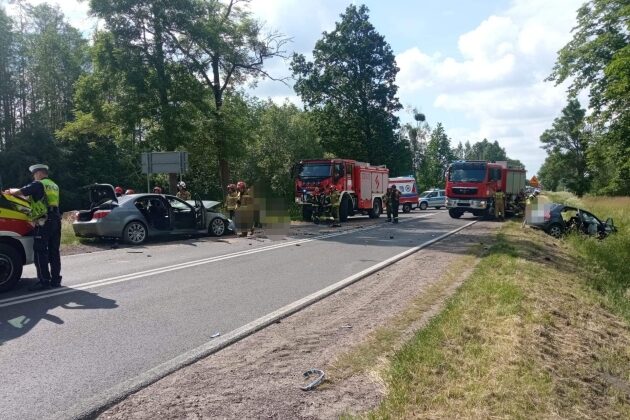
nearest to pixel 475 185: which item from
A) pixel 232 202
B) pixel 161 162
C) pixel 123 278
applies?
pixel 232 202

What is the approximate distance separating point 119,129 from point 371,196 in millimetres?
12205

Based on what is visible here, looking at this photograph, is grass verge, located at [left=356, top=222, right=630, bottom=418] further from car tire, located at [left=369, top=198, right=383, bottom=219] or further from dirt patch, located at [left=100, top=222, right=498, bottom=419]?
car tire, located at [left=369, top=198, right=383, bottom=219]

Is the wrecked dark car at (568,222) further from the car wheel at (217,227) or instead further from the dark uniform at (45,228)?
the dark uniform at (45,228)

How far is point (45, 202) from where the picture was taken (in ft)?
26.2

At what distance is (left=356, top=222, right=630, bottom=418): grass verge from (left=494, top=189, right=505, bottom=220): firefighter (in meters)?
17.2

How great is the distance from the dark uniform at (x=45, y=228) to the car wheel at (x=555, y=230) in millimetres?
17201

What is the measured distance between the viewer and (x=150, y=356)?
4.89 meters

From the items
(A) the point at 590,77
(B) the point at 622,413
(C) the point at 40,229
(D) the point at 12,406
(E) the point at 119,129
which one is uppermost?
(A) the point at 590,77

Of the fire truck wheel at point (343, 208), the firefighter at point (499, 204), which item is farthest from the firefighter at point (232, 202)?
the firefighter at point (499, 204)

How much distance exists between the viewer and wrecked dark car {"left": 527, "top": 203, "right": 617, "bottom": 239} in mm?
19672

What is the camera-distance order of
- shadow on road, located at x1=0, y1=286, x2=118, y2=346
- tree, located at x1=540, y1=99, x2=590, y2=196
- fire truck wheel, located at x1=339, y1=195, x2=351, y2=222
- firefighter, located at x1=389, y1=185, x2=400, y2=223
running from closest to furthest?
1. shadow on road, located at x1=0, y1=286, x2=118, y2=346
2. fire truck wheel, located at x1=339, y1=195, x2=351, y2=222
3. firefighter, located at x1=389, y1=185, x2=400, y2=223
4. tree, located at x1=540, y1=99, x2=590, y2=196

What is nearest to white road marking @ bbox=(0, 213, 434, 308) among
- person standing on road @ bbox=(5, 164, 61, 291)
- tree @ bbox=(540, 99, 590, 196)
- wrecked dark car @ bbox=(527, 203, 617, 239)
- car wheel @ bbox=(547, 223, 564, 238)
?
person standing on road @ bbox=(5, 164, 61, 291)

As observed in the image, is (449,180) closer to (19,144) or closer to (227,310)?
(227,310)

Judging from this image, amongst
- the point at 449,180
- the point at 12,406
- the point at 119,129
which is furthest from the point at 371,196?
the point at 12,406
